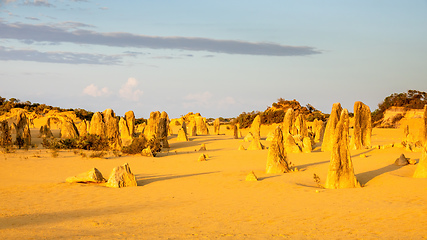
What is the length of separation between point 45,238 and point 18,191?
5991 millimetres

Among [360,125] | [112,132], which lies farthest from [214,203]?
[112,132]

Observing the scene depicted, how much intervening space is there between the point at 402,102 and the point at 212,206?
155 feet

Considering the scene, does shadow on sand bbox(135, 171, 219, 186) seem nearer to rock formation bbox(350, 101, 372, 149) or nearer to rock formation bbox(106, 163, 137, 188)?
rock formation bbox(106, 163, 137, 188)

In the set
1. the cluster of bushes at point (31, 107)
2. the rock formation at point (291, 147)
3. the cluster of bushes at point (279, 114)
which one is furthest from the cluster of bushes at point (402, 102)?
the cluster of bushes at point (31, 107)

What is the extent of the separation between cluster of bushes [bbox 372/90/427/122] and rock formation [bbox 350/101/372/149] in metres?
27.9

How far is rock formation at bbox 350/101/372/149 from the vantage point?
23953 mm

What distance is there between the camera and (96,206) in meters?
10.1

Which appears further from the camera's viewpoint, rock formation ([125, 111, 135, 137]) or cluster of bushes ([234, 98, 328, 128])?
cluster of bushes ([234, 98, 328, 128])

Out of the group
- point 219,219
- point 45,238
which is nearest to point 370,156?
point 219,219

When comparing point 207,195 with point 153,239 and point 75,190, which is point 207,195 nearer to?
point 75,190

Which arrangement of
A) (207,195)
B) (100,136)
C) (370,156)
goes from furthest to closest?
(100,136) → (370,156) → (207,195)

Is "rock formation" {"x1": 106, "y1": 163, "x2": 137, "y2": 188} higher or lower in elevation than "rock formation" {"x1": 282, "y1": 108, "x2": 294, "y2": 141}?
lower

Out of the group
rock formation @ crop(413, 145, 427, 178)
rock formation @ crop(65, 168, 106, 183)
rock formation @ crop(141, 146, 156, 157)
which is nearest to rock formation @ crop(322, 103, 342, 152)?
rock formation @ crop(413, 145, 427, 178)

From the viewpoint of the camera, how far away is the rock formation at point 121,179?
1294 centimetres
